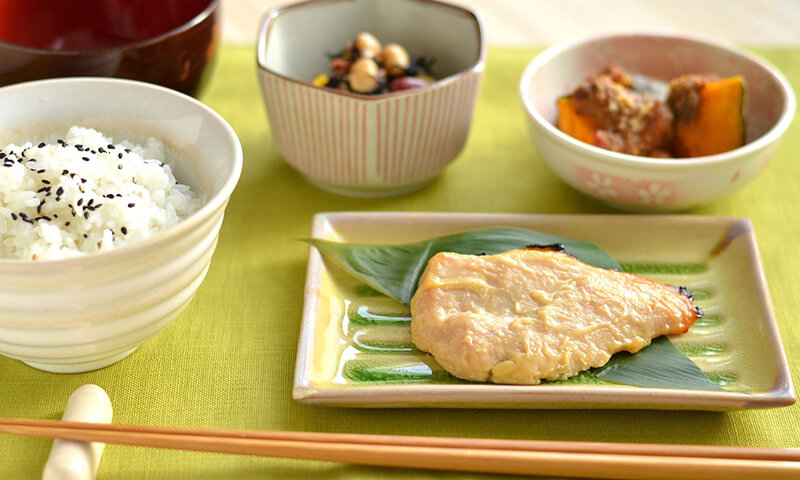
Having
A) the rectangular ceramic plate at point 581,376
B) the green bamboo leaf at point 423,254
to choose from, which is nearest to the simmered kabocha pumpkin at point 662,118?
the rectangular ceramic plate at point 581,376

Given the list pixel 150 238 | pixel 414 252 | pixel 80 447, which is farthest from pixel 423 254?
pixel 80 447

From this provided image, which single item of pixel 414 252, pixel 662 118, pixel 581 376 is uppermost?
pixel 662 118

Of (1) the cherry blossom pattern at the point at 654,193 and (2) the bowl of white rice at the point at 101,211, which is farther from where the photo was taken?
(1) the cherry blossom pattern at the point at 654,193

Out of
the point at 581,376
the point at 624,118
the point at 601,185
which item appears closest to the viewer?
the point at 581,376

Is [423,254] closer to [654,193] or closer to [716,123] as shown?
[654,193]

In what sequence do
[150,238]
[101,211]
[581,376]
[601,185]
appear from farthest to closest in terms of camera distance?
[601,185] → [581,376] → [101,211] → [150,238]

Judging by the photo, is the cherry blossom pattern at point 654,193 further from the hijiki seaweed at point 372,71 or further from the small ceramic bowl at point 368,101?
the hijiki seaweed at point 372,71
